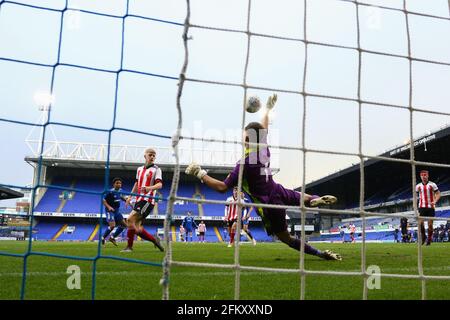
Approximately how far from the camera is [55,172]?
3406 centimetres

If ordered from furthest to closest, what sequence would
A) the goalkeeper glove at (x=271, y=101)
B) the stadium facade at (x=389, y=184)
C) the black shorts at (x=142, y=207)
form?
the stadium facade at (x=389, y=184) → the black shorts at (x=142, y=207) → the goalkeeper glove at (x=271, y=101)

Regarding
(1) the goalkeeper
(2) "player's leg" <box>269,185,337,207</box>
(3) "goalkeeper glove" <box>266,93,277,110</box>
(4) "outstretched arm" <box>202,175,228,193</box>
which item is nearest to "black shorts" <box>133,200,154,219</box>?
(1) the goalkeeper

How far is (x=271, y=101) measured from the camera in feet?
14.8

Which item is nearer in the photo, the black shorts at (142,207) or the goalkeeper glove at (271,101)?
the goalkeeper glove at (271,101)

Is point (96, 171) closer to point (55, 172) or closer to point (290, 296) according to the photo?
point (55, 172)

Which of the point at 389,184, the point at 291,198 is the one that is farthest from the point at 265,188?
the point at 389,184

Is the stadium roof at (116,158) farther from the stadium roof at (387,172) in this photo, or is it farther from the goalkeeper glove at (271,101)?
the goalkeeper glove at (271,101)

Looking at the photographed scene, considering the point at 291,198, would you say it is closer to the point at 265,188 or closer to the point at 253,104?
the point at 265,188

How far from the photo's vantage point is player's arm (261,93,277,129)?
4.49 metres

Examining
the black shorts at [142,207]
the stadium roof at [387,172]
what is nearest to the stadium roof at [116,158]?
the stadium roof at [387,172]

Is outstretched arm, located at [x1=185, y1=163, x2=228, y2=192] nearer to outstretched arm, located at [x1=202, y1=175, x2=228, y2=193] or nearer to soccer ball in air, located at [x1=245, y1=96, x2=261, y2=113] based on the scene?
outstretched arm, located at [x1=202, y1=175, x2=228, y2=193]

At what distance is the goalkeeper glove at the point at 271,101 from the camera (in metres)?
4.48

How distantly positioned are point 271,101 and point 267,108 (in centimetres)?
12

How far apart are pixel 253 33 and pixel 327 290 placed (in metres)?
1.99
